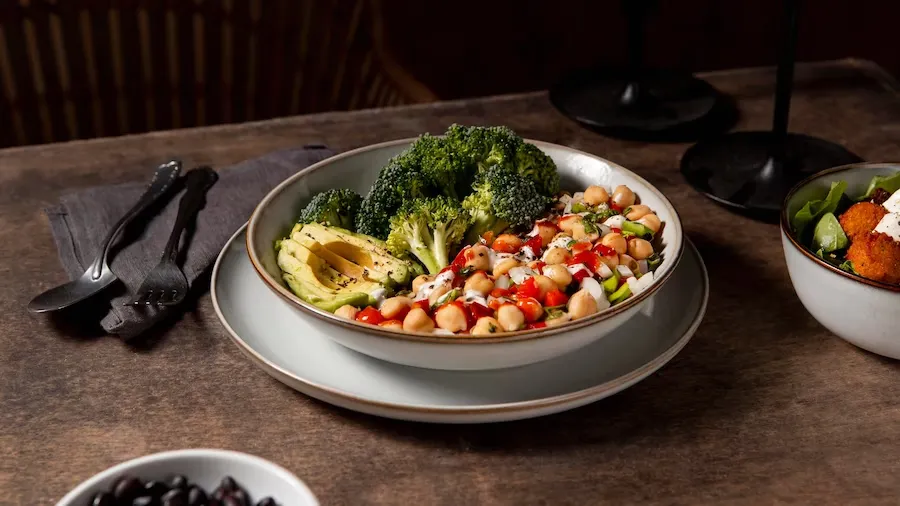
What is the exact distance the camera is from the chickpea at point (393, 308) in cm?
111

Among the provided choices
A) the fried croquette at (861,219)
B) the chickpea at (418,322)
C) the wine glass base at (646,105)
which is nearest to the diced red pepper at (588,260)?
the chickpea at (418,322)

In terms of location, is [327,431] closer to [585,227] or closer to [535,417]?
[535,417]

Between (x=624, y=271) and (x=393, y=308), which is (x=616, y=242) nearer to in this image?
(x=624, y=271)

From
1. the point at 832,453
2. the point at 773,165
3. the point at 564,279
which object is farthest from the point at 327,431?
the point at 773,165

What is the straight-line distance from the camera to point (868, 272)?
1.08 metres

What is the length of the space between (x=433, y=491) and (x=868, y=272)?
594 millimetres

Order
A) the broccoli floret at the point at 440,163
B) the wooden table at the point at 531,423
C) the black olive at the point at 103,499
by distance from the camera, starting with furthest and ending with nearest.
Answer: the broccoli floret at the point at 440,163 < the wooden table at the point at 531,423 < the black olive at the point at 103,499

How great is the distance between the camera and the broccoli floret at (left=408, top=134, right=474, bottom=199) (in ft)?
4.53

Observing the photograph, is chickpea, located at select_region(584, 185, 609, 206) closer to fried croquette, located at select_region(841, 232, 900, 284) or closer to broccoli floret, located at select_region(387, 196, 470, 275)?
broccoli floret, located at select_region(387, 196, 470, 275)

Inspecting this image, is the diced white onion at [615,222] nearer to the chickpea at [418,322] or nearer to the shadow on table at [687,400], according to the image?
the shadow on table at [687,400]

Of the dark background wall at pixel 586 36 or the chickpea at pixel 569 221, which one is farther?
the dark background wall at pixel 586 36

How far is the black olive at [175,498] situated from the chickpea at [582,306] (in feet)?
1.62

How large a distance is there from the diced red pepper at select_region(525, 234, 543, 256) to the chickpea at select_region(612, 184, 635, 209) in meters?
0.14

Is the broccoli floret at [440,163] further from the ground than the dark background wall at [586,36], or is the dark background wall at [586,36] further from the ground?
the broccoli floret at [440,163]
